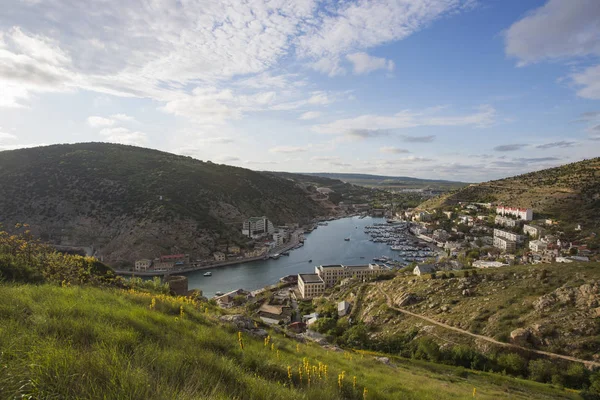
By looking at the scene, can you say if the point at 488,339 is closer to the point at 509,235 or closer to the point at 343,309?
the point at 343,309

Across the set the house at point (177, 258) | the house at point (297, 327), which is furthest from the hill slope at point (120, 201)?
the house at point (297, 327)

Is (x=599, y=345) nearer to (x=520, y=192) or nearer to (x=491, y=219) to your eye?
(x=491, y=219)

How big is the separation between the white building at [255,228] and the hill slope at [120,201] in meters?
1.87

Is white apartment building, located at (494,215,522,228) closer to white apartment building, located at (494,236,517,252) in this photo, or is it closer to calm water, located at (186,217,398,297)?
white apartment building, located at (494,236,517,252)

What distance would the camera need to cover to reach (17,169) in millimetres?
51406

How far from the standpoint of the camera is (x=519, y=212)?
2120 inches

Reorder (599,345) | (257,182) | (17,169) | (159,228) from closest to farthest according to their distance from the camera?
(599,345) < (159,228) < (17,169) < (257,182)

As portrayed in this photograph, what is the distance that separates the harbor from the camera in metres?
37.0

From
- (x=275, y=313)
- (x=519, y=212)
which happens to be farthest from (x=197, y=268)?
(x=519, y=212)

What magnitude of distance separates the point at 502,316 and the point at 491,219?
46.6 metres

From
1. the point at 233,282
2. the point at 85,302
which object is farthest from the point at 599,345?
the point at 233,282

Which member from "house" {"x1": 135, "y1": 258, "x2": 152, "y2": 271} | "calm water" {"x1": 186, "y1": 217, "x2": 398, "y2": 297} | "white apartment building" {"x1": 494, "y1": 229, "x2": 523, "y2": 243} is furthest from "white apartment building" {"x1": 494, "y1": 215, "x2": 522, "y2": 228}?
"house" {"x1": 135, "y1": 258, "x2": 152, "y2": 271}

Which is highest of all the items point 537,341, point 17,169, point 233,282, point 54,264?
point 17,169

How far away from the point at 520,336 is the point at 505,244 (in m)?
34.8
